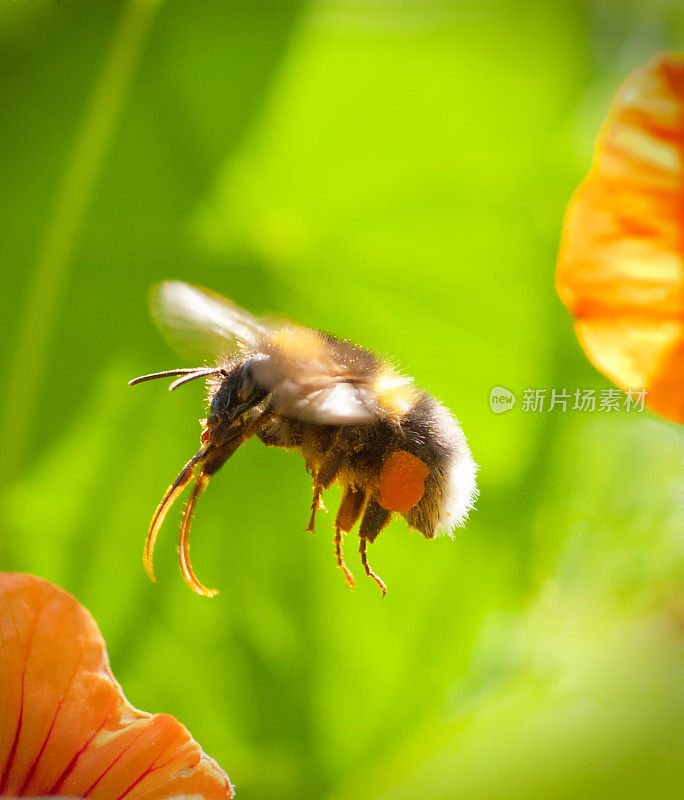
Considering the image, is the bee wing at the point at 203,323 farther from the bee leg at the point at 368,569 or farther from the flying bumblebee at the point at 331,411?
the bee leg at the point at 368,569

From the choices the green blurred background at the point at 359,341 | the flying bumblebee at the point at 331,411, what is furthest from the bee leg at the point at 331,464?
the green blurred background at the point at 359,341

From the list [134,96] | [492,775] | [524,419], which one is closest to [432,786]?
[492,775]

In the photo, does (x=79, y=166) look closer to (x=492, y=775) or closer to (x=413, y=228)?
(x=413, y=228)

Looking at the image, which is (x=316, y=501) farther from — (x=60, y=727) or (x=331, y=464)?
(x=60, y=727)

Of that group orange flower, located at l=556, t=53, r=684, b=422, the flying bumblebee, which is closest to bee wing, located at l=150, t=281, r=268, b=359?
the flying bumblebee

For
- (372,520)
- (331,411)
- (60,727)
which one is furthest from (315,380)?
(60,727)

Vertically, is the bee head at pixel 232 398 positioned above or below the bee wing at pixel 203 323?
below
